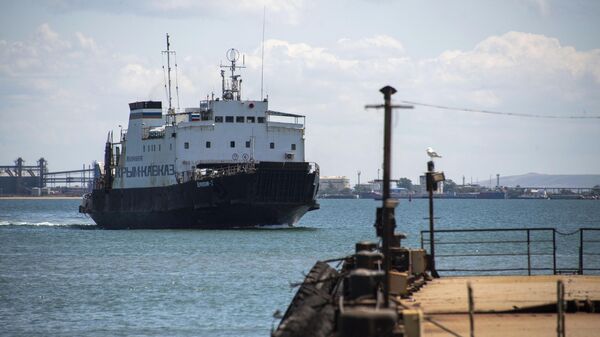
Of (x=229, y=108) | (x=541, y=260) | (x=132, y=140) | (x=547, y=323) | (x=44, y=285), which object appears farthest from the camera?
(x=132, y=140)

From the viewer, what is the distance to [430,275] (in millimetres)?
26281

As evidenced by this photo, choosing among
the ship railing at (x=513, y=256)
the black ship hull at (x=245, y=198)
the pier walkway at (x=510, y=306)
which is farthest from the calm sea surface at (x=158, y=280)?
the pier walkway at (x=510, y=306)

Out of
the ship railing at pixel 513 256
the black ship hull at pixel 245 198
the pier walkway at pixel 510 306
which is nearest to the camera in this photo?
the pier walkway at pixel 510 306

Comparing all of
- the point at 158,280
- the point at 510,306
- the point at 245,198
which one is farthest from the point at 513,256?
the point at 510,306

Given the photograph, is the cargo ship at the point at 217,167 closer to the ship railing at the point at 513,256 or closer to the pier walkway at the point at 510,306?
the ship railing at the point at 513,256

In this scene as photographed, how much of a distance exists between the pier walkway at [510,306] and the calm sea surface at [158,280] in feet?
16.4

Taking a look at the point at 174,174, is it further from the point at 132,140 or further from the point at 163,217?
the point at 132,140

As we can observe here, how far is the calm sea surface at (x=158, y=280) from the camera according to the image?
2820 cm

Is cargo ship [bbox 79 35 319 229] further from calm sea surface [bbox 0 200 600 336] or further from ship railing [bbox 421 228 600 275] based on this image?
ship railing [bbox 421 228 600 275]

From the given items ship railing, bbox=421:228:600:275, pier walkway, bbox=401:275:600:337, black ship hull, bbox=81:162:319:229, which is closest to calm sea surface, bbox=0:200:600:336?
black ship hull, bbox=81:162:319:229

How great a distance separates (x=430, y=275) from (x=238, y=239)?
32.7 m

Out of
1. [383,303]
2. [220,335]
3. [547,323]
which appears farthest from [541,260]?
[383,303]

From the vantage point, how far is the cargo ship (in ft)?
207

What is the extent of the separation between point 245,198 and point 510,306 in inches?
1653
